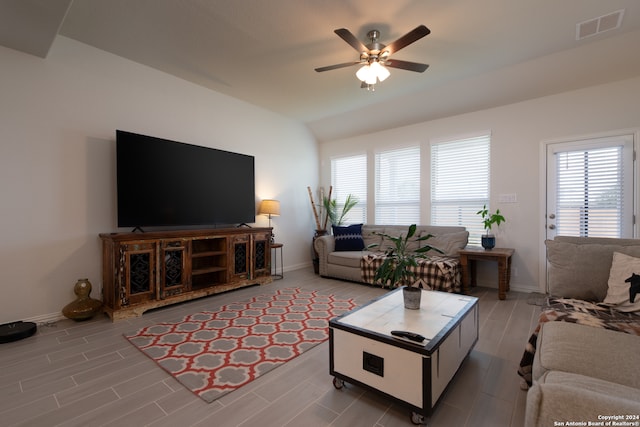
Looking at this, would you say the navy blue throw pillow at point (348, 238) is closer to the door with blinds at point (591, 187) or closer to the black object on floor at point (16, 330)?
the door with blinds at point (591, 187)

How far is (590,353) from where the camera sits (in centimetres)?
131

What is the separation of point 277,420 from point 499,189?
4089 millimetres

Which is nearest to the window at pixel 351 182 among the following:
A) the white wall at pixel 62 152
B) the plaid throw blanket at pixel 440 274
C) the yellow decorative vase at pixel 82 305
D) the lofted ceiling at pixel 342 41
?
the lofted ceiling at pixel 342 41

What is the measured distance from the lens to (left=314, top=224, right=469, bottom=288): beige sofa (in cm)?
415

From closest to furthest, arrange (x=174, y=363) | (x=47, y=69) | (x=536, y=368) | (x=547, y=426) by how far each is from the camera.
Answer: (x=547, y=426)
(x=536, y=368)
(x=174, y=363)
(x=47, y=69)

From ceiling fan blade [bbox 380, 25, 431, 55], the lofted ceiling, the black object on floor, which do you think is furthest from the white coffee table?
the black object on floor

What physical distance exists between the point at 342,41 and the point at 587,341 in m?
3.07

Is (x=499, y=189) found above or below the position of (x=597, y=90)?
below

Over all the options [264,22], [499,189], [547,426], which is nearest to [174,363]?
[547,426]

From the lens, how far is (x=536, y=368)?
4.50 feet

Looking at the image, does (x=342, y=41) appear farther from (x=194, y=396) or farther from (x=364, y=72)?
(x=194, y=396)

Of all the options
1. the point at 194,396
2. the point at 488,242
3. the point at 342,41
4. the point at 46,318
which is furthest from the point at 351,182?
the point at 46,318

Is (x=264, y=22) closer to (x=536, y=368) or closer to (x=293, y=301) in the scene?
(x=293, y=301)

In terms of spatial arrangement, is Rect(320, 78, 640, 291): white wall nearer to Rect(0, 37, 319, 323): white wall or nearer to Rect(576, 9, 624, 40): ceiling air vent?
Rect(576, 9, 624, 40): ceiling air vent
